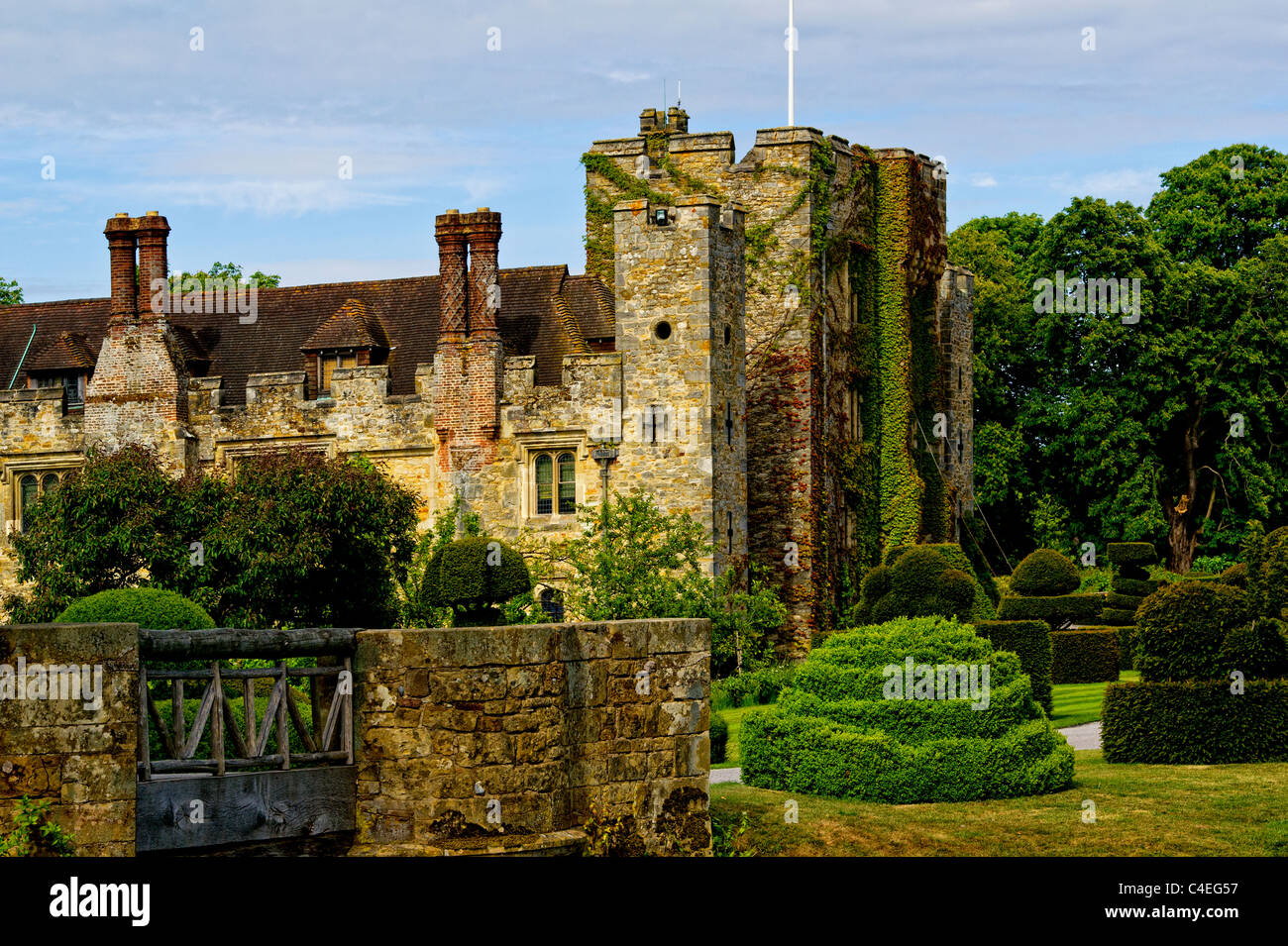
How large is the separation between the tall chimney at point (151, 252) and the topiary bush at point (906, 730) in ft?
77.7

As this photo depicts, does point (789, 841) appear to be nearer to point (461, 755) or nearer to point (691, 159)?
point (461, 755)

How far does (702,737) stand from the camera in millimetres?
15508

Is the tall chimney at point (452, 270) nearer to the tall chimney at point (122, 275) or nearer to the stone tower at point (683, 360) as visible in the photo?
the stone tower at point (683, 360)

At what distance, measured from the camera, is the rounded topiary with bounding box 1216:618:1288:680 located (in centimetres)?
2455

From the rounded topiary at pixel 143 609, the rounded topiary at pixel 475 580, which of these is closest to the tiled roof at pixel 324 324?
the rounded topiary at pixel 475 580

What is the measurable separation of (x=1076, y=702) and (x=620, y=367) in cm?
1163

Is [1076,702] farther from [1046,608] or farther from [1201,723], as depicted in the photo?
[1201,723]

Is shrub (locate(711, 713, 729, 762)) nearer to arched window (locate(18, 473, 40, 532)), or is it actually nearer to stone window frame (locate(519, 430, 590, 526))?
stone window frame (locate(519, 430, 590, 526))

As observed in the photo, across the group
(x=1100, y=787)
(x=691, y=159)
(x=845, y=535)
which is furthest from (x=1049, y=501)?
(x=1100, y=787)

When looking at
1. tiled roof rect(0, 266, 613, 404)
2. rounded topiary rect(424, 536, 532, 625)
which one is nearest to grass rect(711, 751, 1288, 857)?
rounded topiary rect(424, 536, 532, 625)

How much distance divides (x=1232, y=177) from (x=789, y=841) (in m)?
44.2

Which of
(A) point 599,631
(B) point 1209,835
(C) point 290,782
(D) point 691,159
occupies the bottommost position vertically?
(B) point 1209,835

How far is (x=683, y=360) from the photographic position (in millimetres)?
38469

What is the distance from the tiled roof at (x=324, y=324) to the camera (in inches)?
1634
